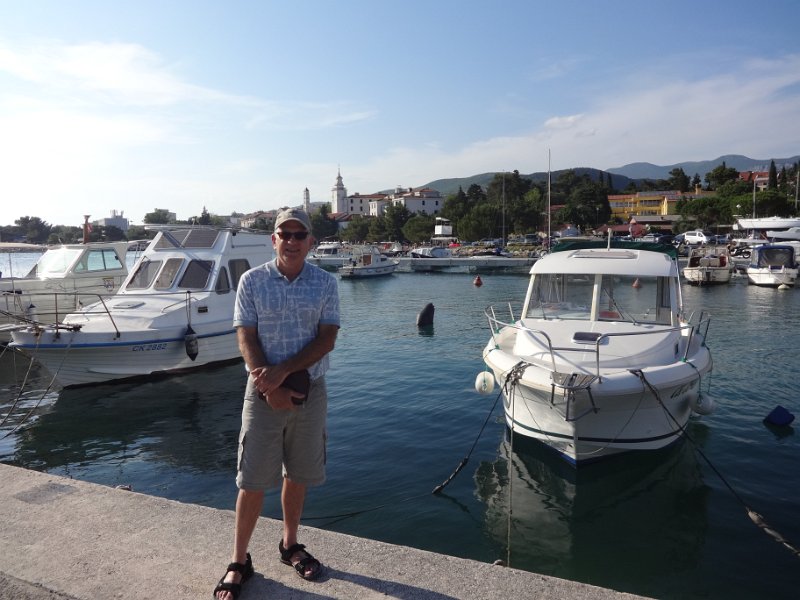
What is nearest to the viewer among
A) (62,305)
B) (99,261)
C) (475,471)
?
(475,471)

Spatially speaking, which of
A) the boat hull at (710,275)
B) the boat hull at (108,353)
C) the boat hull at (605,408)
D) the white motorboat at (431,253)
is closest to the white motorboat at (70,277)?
the boat hull at (108,353)

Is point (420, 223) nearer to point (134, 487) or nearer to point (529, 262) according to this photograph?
point (529, 262)

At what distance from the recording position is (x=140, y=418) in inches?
455

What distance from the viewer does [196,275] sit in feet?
51.1

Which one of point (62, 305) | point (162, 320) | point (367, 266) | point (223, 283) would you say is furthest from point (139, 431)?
point (367, 266)

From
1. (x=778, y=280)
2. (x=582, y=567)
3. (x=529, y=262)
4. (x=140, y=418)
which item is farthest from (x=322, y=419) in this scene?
(x=529, y=262)

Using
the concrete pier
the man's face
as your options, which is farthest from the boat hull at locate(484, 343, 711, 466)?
the man's face

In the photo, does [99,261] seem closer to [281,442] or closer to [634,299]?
[634,299]

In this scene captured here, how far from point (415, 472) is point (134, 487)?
401cm

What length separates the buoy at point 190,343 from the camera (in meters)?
13.8

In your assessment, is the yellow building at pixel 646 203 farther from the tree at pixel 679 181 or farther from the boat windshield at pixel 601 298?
the boat windshield at pixel 601 298

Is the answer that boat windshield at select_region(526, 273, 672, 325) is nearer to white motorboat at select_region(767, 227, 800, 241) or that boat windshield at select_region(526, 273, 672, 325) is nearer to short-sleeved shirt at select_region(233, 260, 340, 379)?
short-sleeved shirt at select_region(233, 260, 340, 379)

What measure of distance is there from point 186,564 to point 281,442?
98cm

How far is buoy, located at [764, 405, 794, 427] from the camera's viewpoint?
1037 centimetres
